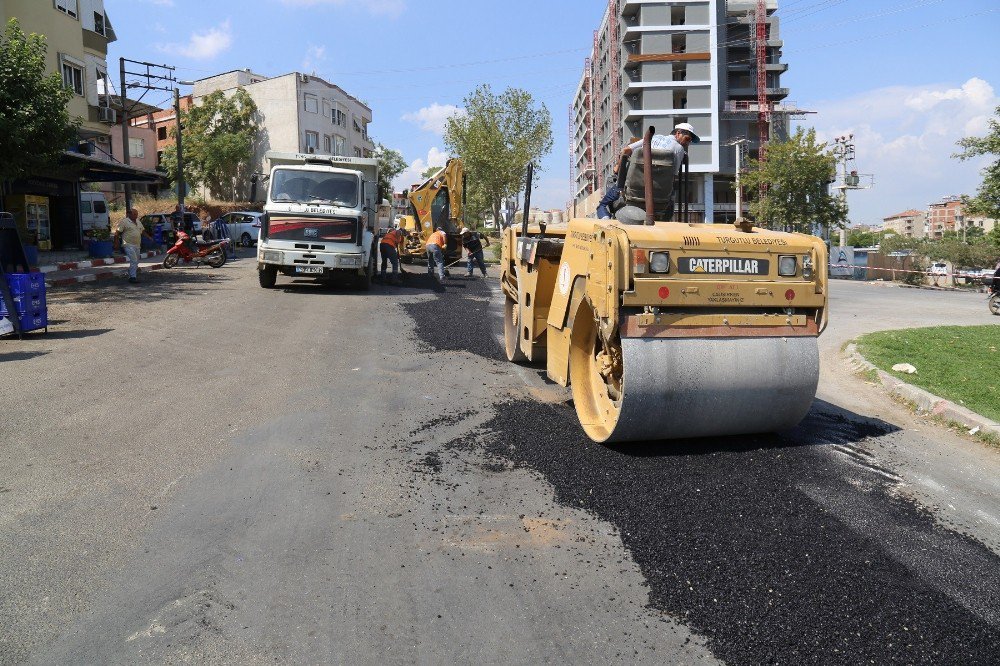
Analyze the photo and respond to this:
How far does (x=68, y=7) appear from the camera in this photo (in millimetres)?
27125

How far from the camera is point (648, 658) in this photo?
10.3 feet

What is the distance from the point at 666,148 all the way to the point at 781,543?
3386mm

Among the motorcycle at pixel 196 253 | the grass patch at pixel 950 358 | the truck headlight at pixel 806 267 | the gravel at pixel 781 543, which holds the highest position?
the motorcycle at pixel 196 253

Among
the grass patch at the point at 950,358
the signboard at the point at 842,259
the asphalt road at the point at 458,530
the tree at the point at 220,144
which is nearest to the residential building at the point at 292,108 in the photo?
the tree at the point at 220,144

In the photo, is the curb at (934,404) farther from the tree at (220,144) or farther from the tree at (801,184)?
the tree at (220,144)

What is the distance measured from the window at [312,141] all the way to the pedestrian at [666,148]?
50911mm

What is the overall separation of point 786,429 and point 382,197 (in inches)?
589

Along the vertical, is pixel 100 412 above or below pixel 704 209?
below

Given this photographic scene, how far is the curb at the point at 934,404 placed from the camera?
658 centimetres

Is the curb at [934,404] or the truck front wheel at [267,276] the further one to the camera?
the truck front wheel at [267,276]

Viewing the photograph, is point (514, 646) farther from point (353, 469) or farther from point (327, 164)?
point (327, 164)

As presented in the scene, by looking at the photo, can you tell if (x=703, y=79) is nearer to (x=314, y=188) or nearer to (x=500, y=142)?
(x=500, y=142)

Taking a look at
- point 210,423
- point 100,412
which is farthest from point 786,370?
point 100,412

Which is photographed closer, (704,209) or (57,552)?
(57,552)
